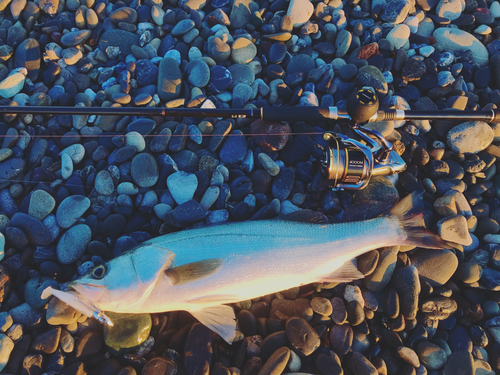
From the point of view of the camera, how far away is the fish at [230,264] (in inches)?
91.3

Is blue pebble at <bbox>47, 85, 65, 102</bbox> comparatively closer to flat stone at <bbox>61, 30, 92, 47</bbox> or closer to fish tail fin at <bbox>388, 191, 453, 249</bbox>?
flat stone at <bbox>61, 30, 92, 47</bbox>

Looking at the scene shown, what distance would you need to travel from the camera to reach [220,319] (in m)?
2.48

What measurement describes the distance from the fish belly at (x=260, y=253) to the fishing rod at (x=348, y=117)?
0.47 meters

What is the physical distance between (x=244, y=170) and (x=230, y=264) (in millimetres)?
1038

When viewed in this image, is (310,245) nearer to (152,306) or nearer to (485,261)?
(152,306)

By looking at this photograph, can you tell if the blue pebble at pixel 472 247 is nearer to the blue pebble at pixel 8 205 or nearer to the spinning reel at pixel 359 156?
the spinning reel at pixel 359 156

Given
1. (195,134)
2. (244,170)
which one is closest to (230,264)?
(244,170)

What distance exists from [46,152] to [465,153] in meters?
4.47

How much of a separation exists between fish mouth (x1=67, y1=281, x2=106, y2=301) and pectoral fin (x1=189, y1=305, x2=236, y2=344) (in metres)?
0.72

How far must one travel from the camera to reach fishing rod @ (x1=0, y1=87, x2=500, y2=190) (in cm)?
272

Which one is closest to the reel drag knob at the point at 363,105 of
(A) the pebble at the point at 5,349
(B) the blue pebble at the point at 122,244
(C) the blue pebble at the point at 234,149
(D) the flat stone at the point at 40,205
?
(C) the blue pebble at the point at 234,149

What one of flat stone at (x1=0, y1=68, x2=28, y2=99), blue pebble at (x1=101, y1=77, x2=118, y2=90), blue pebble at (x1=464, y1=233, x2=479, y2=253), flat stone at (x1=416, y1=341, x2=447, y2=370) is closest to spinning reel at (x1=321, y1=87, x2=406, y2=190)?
blue pebble at (x1=464, y1=233, x2=479, y2=253)

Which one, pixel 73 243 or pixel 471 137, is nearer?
pixel 73 243

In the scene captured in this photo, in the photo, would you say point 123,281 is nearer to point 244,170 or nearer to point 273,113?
point 244,170
